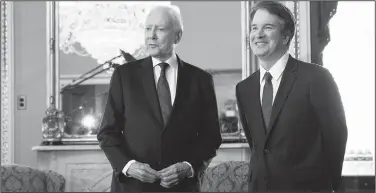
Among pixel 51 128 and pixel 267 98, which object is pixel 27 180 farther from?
pixel 51 128

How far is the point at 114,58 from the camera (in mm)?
3098

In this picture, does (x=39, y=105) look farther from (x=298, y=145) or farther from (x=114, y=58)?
(x=298, y=145)

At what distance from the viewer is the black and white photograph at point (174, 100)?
1.42 meters

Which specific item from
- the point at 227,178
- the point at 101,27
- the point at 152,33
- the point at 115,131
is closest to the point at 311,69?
the point at 152,33

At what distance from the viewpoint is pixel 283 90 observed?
4.64 feet

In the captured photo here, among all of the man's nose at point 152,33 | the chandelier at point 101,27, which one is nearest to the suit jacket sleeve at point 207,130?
the man's nose at point 152,33

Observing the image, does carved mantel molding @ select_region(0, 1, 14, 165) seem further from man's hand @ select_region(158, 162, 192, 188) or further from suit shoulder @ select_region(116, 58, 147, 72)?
man's hand @ select_region(158, 162, 192, 188)

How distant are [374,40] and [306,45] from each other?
1.29ft

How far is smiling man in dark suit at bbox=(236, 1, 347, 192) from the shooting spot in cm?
140

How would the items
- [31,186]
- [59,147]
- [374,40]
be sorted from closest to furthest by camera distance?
[31,186] → [374,40] → [59,147]

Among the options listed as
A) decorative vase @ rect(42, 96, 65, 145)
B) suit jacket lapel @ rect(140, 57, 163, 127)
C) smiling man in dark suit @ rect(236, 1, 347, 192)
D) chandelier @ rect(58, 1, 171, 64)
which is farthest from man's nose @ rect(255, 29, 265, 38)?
decorative vase @ rect(42, 96, 65, 145)

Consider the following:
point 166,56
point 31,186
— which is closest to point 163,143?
point 166,56

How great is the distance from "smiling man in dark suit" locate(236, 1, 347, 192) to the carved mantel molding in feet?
7.80

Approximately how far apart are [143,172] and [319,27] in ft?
6.39
